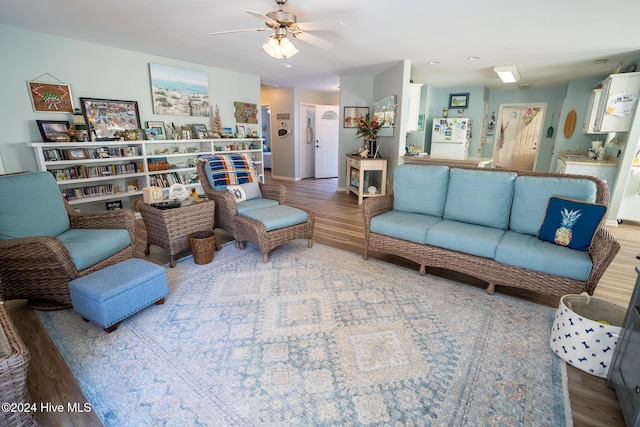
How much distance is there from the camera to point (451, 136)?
7.12m

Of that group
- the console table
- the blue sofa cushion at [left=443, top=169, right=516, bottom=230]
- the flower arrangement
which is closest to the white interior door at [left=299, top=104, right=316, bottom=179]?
the console table

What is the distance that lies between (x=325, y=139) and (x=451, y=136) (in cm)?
330

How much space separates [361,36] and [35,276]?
3857mm

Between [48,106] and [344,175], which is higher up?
[48,106]

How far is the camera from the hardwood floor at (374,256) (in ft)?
4.50

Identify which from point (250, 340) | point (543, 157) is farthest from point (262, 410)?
point (543, 157)

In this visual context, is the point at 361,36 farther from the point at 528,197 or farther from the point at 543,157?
the point at 543,157

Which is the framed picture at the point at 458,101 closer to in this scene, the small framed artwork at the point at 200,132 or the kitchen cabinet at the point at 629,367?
the small framed artwork at the point at 200,132

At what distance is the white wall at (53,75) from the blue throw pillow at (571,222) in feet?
17.4

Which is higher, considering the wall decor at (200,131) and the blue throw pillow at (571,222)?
Result: the wall decor at (200,131)

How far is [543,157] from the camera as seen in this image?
7.53 metres

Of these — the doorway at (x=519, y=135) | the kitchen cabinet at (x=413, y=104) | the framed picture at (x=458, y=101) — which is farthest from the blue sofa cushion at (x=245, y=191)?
the doorway at (x=519, y=135)

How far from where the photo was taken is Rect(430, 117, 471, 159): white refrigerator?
6.99 meters

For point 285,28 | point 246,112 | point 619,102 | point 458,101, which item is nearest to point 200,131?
point 246,112
